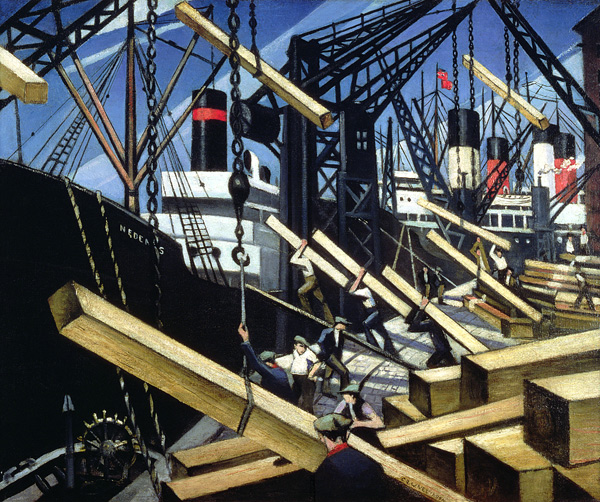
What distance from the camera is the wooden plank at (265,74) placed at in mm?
3635

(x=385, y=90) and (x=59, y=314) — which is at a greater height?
(x=385, y=90)

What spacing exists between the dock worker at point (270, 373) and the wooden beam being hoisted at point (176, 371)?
2175 mm

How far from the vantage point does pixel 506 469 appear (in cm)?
176

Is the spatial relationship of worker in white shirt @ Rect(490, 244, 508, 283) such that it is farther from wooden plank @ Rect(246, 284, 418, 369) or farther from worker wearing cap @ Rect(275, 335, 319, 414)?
worker wearing cap @ Rect(275, 335, 319, 414)

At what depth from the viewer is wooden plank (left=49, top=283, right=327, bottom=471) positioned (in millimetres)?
1557

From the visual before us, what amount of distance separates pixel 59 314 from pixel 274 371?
280 centimetres

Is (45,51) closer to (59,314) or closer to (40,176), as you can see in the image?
(40,176)

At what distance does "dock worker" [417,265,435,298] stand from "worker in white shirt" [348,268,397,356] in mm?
888

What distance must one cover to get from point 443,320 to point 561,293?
1.48m

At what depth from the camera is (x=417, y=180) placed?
6.53 meters

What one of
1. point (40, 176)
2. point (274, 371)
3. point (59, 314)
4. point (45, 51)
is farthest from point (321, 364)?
point (45, 51)

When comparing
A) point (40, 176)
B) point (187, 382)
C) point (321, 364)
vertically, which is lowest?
point (321, 364)

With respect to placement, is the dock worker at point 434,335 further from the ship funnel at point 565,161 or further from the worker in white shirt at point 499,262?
the ship funnel at point 565,161

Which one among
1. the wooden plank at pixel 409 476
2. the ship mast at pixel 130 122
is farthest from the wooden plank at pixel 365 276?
the wooden plank at pixel 409 476
